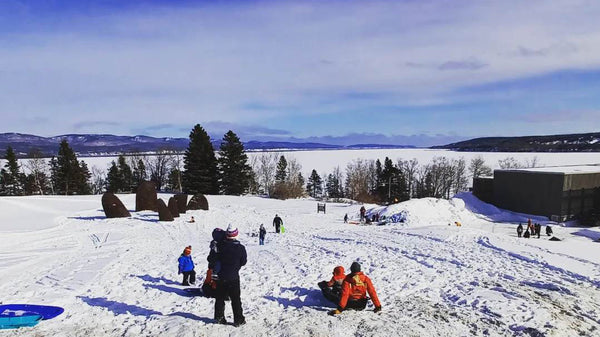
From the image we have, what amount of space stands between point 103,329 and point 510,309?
329 inches

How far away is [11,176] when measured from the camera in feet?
207

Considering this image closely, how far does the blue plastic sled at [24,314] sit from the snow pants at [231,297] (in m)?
3.49

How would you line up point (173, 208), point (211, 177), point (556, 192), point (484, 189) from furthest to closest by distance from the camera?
point (211, 177), point (484, 189), point (556, 192), point (173, 208)

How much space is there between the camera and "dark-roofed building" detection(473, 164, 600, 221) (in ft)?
135

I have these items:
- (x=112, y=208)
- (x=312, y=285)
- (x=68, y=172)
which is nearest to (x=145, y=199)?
(x=112, y=208)

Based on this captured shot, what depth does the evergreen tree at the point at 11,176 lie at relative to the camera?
2422 inches

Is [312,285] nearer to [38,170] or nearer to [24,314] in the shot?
[24,314]

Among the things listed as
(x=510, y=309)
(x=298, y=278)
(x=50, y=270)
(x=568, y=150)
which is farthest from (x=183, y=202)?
(x=568, y=150)

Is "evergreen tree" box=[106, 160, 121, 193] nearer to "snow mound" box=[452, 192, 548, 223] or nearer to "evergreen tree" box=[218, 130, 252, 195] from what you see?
"evergreen tree" box=[218, 130, 252, 195]

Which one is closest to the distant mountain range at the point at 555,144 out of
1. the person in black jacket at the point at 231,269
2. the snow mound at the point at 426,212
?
the snow mound at the point at 426,212

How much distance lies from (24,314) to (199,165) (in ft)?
165

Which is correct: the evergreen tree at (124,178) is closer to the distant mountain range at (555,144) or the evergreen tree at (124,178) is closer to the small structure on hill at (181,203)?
the small structure on hill at (181,203)

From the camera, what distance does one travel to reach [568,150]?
162 metres

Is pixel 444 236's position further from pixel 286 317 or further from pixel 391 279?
pixel 286 317
